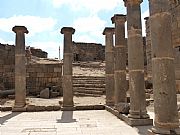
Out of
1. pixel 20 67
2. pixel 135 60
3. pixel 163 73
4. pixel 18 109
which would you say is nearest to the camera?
pixel 163 73

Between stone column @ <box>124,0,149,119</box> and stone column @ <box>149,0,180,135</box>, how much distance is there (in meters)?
2.79

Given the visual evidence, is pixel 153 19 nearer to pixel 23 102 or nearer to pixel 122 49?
pixel 122 49

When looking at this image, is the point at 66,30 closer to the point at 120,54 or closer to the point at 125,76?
the point at 120,54

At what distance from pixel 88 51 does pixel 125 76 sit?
30.6 metres

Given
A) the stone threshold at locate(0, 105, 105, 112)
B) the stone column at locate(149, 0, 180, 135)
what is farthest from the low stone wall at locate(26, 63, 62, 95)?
the stone column at locate(149, 0, 180, 135)

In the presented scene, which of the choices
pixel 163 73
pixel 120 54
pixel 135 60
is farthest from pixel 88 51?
pixel 163 73

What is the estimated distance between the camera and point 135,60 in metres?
8.98

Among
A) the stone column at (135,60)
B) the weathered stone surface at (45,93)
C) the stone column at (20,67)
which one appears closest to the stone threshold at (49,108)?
the stone column at (20,67)

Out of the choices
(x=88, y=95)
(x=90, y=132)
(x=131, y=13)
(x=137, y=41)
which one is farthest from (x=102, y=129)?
(x=88, y=95)

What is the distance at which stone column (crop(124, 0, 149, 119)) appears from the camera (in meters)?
8.79

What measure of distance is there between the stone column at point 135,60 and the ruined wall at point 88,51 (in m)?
32.6

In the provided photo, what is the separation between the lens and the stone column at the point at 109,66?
1391cm

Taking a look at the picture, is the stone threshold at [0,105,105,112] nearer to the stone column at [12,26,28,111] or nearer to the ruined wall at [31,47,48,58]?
the stone column at [12,26,28,111]

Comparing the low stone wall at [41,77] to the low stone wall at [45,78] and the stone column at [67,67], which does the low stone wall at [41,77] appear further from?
the stone column at [67,67]
